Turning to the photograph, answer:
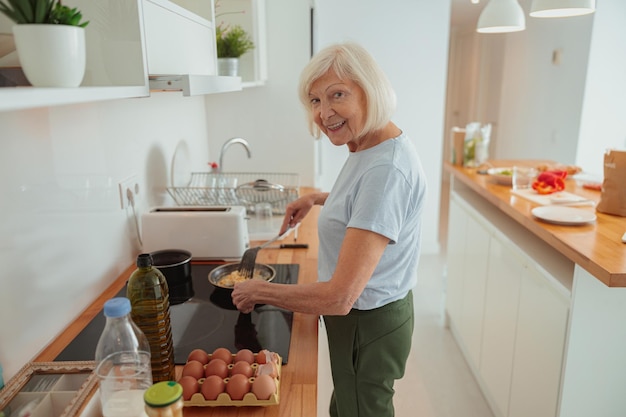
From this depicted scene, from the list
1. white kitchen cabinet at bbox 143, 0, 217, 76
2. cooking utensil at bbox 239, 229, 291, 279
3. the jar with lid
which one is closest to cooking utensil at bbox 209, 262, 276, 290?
cooking utensil at bbox 239, 229, 291, 279

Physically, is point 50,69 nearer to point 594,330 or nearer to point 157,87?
point 157,87

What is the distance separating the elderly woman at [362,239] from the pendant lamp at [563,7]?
3.99ft

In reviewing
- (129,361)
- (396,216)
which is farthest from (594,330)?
(129,361)

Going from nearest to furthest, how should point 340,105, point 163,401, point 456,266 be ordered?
point 163,401
point 340,105
point 456,266

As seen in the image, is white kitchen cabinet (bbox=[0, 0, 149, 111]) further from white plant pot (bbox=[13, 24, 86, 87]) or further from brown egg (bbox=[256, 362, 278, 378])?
brown egg (bbox=[256, 362, 278, 378])

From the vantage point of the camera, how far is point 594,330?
4.98 feet

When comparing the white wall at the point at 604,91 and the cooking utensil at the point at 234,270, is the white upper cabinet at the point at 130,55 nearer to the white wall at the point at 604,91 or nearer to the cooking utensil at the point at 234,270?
the cooking utensil at the point at 234,270

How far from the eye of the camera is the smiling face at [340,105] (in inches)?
45.4

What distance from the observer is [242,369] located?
988 mm

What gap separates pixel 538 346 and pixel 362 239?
1.09 metres

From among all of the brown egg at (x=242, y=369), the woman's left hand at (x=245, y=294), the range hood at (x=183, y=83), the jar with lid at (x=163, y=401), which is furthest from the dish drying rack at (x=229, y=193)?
the jar with lid at (x=163, y=401)

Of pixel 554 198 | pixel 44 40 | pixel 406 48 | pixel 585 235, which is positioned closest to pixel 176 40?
pixel 44 40

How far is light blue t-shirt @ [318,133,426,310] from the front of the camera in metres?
1.05

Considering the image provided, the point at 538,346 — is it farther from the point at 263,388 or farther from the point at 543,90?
the point at 543,90
